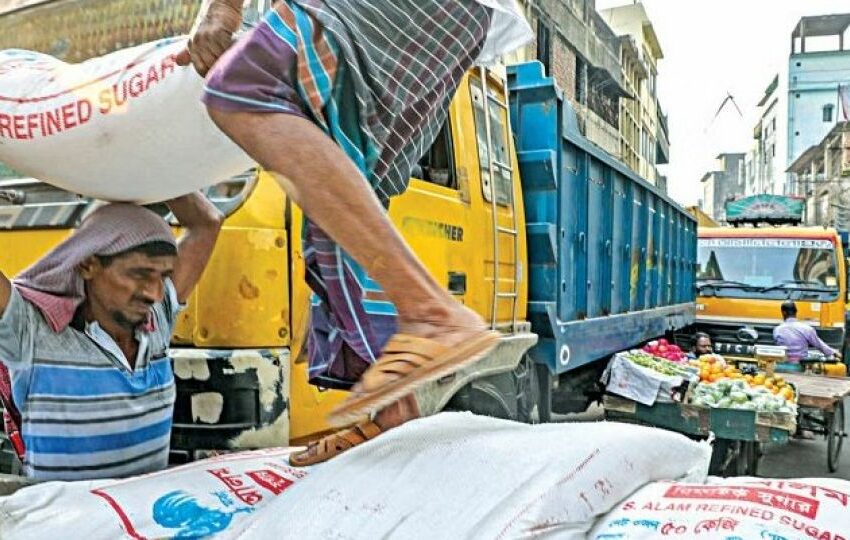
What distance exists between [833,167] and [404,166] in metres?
38.7

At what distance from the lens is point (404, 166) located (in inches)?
64.3

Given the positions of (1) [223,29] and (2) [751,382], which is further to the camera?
(2) [751,382]

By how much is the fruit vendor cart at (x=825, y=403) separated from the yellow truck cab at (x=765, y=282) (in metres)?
3.09

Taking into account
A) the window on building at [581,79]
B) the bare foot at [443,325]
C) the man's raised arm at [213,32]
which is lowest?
the bare foot at [443,325]

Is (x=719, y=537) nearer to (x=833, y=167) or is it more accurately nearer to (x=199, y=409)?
(x=199, y=409)

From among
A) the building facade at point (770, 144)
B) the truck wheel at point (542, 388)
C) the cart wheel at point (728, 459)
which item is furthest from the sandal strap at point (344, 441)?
the building facade at point (770, 144)

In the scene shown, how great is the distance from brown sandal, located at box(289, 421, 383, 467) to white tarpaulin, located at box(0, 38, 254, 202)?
24.1 inches

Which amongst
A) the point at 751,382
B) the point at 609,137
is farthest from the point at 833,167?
the point at 751,382

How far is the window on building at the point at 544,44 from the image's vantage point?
20.1 m

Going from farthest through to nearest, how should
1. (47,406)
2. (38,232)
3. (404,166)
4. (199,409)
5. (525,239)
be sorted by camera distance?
(525,239) < (38,232) < (199,409) < (47,406) < (404,166)

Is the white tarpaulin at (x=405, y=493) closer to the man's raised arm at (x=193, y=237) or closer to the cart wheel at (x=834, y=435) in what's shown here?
the man's raised arm at (x=193, y=237)

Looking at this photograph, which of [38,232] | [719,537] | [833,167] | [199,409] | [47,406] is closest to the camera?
[719,537]

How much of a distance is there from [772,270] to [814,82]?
3933 centimetres

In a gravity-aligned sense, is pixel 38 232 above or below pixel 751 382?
above
